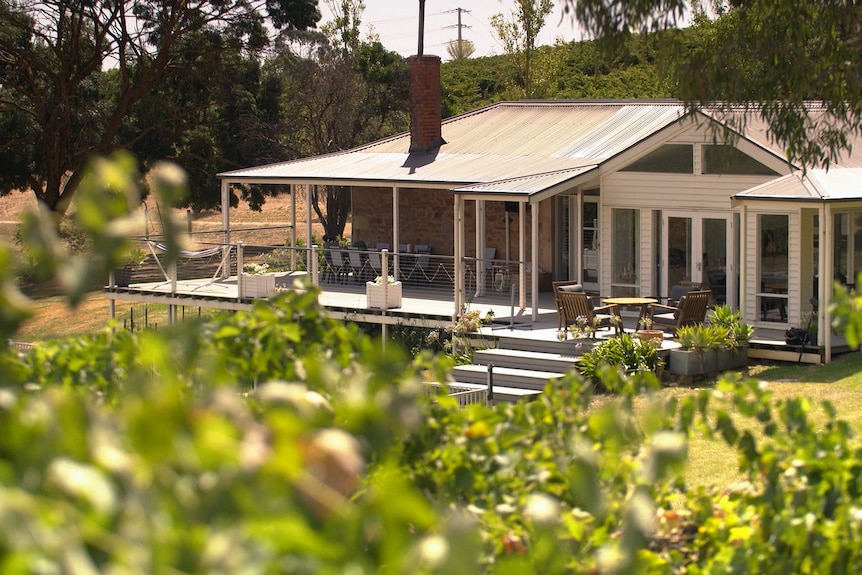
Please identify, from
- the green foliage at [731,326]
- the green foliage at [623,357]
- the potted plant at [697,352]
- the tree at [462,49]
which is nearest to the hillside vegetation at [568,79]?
the tree at [462,49]

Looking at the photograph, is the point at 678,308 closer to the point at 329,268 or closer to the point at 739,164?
the point at 739,164

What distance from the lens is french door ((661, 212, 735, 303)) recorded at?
19.1 meters

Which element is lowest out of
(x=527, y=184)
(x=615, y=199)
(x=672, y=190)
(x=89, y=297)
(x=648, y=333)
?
(x=648, y=333)

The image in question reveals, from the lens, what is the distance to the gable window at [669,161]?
1947 cm

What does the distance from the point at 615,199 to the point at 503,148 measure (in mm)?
4586

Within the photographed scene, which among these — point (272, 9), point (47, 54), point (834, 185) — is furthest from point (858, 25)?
point (47, 54)

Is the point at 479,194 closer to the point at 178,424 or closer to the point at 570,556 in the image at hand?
the point at 570,556

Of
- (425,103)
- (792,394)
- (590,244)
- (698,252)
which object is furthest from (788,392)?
(425,103)

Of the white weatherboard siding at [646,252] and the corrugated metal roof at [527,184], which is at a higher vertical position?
the corrugated metal roof at [527,184]

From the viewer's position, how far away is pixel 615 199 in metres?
20.5

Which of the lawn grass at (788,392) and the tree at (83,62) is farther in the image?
the tree at (83,62)

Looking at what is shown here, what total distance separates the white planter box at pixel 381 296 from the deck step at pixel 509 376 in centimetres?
301

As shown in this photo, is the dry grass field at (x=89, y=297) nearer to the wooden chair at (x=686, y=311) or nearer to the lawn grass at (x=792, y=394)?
the lawn grass at (x=792, y=394)

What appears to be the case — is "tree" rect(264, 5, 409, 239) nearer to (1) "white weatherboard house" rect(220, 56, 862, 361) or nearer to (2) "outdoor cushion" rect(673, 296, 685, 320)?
(1) "white weatherboard house" rect(220, 56, 862, 361)
